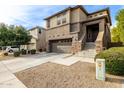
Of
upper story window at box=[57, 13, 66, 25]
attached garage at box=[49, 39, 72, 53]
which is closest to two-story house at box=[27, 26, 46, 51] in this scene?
attached garage at box=[49, 39, 72, 53]

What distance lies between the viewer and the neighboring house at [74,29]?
1502 centimetres

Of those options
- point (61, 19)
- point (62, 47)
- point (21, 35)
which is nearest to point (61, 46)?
point (62, 47)

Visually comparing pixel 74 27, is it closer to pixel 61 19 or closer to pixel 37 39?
pixel 61 19

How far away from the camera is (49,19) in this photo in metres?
21.2

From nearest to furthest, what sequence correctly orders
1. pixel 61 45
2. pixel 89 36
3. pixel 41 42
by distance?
pixel 61 45 < pixel 89 36 < pixel 41 42

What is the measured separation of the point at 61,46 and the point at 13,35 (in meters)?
7.54

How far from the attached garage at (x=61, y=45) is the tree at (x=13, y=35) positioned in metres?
4.50

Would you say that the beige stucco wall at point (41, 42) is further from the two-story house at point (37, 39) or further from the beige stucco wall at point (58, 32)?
the beige stucco wall at point (58, 32)

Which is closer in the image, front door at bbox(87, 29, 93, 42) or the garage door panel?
the garage door panel

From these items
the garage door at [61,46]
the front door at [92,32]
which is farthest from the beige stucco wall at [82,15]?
the garage door at [61,46]

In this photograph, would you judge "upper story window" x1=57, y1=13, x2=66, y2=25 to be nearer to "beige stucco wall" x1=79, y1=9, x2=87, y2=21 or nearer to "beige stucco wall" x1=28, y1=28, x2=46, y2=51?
"beige stucco wall" x1=79, y1=9, x2=87, y2=21

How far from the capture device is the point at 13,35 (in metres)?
18.8

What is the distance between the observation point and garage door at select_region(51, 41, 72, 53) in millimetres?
17344
